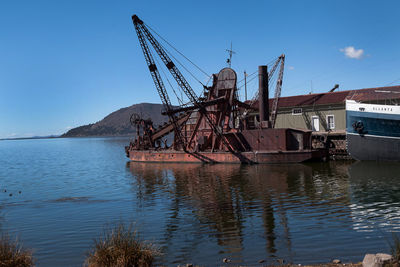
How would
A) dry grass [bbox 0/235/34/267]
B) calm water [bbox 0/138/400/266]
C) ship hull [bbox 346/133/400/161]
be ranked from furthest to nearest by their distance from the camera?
ship hull [bbox 346/133/400/161]
calm water [bbox 0/138/400/266]
dry grass [bbox 0/235/34/267]

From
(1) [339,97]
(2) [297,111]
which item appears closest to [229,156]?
(2) [297,111]

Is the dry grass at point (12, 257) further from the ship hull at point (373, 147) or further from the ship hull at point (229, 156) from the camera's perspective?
the ship hull at point (373, 147)

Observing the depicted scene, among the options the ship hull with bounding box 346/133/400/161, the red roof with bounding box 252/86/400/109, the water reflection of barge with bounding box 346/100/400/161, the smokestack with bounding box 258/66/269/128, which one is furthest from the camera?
the smokestack with bounding box 258/66/269/128

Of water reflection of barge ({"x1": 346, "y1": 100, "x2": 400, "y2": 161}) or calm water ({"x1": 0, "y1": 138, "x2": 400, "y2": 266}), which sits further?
water reflection of barge ({"x1": 346, "y1": 100, "x2": 400, "y2": 161})

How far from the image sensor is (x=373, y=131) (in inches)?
1201

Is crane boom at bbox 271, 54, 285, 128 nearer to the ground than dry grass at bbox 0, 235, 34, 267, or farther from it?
farther from it

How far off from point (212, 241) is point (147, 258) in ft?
10.7

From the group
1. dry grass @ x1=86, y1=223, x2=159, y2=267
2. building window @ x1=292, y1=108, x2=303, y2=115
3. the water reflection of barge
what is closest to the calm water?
dry grass @ x1=86, y1=223, x2=159, y2=267

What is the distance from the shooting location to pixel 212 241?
10625mm

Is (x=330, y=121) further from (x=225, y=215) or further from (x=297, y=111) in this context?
(x=225, y=215)

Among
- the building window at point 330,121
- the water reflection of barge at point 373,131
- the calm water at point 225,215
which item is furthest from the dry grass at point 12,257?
the building window at point 330,121

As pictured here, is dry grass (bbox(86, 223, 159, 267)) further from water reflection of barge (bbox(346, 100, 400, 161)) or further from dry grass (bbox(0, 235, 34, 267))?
water reflection of barge (bbox(346, 100, 400, 161))

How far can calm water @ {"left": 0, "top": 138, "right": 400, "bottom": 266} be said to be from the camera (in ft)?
31.8

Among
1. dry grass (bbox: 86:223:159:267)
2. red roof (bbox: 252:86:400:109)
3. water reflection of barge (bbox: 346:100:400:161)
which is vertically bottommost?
dry grass (bbox: 86:223:159:267)
